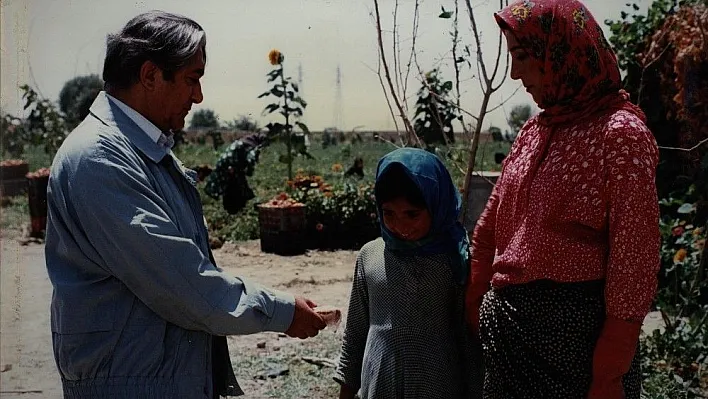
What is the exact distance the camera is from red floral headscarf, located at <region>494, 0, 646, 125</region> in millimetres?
1767

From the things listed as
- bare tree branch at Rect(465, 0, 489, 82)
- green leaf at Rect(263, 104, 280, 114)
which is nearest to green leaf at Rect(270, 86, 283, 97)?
green leaf at Rect(263, 104, 280, 114)

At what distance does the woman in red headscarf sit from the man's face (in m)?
0.75

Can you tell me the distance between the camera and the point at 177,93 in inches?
69.9

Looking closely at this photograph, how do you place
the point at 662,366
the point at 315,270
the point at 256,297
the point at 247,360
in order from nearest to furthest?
the point at 256,297
the point at 662,366
the point at 247,360
the point at 315,270

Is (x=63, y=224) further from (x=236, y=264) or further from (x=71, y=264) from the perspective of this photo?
(x=236, y=264)

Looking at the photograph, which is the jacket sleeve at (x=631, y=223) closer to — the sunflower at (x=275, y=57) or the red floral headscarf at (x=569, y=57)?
the red floral headscarf at (x=569, y=57)

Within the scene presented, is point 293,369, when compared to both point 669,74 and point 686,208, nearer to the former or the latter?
point 686,208

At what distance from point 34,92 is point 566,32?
9.89 m

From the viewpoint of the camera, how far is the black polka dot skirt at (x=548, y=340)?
177cm

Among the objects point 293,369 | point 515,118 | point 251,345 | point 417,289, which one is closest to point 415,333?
point 417,289

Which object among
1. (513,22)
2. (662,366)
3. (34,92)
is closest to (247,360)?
(662,366)

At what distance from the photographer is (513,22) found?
→ 6.05ft

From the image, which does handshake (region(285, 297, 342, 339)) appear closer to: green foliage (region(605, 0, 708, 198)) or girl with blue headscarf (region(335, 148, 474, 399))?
girl with blue headscarf (region(335, 148, 474, 399))

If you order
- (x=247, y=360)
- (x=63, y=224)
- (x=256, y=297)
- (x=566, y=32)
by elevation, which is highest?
(x=566, y=32)
